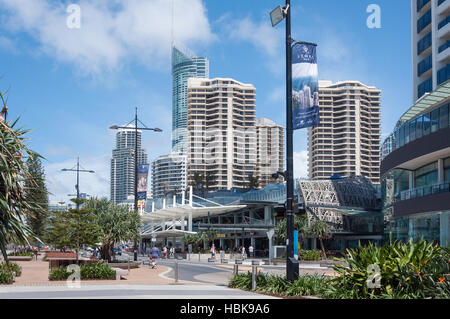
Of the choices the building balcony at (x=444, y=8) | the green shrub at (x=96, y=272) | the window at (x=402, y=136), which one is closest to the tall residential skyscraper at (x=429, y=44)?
the building balcony at (x=444, y=8)

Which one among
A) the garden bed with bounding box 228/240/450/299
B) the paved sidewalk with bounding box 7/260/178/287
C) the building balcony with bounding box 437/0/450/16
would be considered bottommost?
the paved sidewalk with bounding box 7/260/178/287

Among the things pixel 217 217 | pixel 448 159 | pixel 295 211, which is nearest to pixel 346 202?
pixel 217 217

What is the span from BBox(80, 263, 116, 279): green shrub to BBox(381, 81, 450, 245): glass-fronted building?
1931 cm

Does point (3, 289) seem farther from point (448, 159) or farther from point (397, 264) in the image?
point (448, 159)

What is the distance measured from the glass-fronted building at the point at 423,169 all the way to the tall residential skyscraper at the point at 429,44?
12673 millimetres

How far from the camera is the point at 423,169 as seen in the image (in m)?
41.8

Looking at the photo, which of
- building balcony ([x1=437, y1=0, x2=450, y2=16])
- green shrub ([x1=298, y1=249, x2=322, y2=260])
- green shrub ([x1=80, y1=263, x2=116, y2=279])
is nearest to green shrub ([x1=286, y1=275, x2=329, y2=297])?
green shrub ([x1=80, y1=263, x2=116, y2=279])

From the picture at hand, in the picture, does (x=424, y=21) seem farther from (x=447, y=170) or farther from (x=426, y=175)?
(x=447, y=170)

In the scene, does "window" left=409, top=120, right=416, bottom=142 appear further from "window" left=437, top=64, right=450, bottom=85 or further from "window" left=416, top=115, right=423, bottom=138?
"window" left=437, top=64, right=450, bottom=85

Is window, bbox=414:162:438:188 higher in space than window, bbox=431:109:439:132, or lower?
lower

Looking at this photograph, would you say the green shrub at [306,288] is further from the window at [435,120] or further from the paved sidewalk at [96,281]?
the window at [435,120]

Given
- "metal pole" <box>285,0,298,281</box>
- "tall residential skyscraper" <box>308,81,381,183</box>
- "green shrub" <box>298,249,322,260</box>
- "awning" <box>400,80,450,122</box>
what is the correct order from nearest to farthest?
"metal pole" <box>285,0,298,281</box> < "awning" <box>400,80,450,122</box> < "green shrub" <box>298,249,322,260</box> < "tall residential skyscraper" <box>308,81,381,183</box>

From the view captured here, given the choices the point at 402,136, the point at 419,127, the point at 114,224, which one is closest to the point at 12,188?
the point at 114,224

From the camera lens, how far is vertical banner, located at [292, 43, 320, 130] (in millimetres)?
16547
